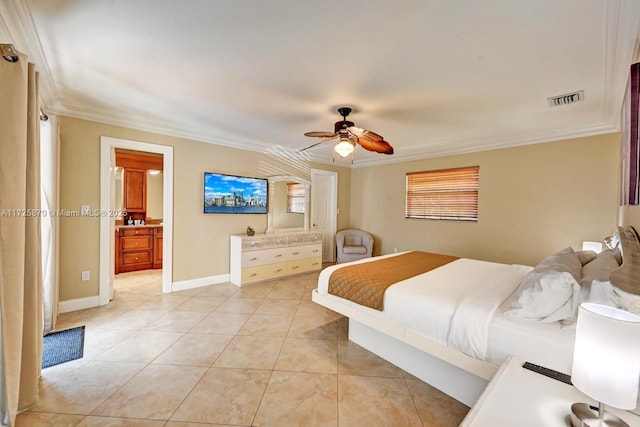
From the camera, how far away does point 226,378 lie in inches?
79.6

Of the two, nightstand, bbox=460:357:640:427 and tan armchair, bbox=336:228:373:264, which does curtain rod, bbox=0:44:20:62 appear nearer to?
nightstand, bbox=460:357:640:427

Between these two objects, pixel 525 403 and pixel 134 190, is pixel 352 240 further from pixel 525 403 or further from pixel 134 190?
pixel 525 403

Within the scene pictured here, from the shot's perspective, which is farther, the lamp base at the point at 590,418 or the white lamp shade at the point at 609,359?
the lamp base at the point at 590,418

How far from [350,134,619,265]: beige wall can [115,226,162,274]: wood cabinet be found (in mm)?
5028

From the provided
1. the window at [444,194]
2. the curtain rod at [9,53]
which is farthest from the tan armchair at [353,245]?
the curtain rod at [9,53]

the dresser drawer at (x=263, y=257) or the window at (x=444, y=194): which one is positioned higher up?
the window at (x=444, y=194)

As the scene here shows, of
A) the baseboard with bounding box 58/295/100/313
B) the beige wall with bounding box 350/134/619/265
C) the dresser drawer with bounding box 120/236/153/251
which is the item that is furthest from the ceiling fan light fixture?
the dresser drawer with bounding box 120/236/153/251

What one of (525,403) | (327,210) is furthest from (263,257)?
(525,403)

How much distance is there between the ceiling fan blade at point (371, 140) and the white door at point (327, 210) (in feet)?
9.58

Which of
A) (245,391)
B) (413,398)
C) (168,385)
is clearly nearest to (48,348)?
(168,385)

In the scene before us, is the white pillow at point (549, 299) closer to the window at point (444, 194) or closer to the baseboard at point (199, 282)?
the window at point (444, 194)

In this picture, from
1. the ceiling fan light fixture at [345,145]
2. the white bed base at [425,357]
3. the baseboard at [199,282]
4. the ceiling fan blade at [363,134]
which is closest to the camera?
the white bed base at [425,357]

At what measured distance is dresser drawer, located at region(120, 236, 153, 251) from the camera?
16.1 feet

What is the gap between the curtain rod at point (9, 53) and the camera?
1.39 m
